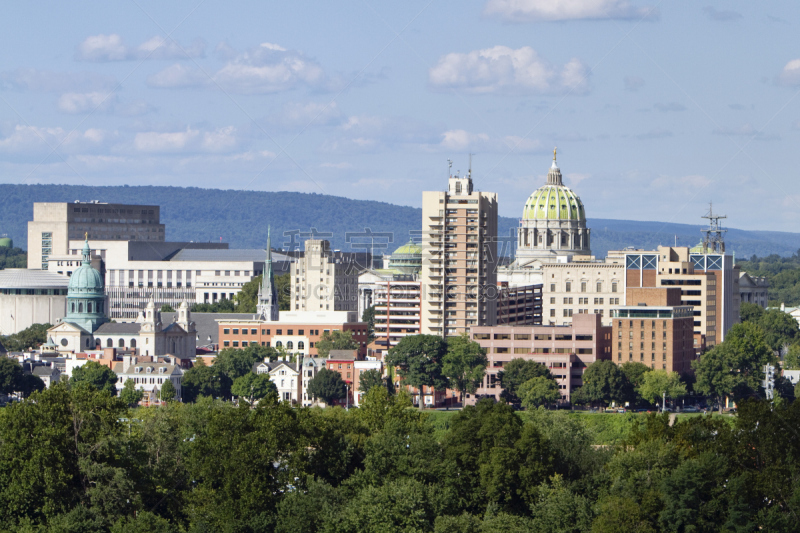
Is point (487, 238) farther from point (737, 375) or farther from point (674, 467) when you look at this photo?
point (674, 467)

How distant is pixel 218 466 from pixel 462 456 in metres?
13.7

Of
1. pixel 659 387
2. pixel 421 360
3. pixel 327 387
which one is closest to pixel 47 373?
pixel 327 387

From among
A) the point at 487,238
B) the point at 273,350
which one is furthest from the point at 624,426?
the point at 273,350

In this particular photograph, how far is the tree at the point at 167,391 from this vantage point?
168 meters

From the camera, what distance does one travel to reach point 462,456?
94.4m

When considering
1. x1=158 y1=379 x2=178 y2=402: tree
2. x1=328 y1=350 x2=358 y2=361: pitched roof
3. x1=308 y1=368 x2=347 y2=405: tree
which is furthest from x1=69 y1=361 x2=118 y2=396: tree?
x1=328 y1=350 x2=358 y2=361: pitched roof

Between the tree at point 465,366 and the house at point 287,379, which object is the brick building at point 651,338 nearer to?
the tree at point 465,366

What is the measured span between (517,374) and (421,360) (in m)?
9.88

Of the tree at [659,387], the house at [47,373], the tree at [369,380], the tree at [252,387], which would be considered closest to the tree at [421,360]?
the tree at [369,380]

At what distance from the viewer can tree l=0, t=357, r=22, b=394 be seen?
6742 inches

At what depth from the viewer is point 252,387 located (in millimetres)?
173000

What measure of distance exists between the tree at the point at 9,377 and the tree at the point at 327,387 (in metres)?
28.5

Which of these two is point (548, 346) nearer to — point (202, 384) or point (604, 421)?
point (604, 421)

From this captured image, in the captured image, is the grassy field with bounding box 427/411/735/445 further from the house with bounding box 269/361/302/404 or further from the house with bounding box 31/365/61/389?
the house with bounding box 31/365/61/389
